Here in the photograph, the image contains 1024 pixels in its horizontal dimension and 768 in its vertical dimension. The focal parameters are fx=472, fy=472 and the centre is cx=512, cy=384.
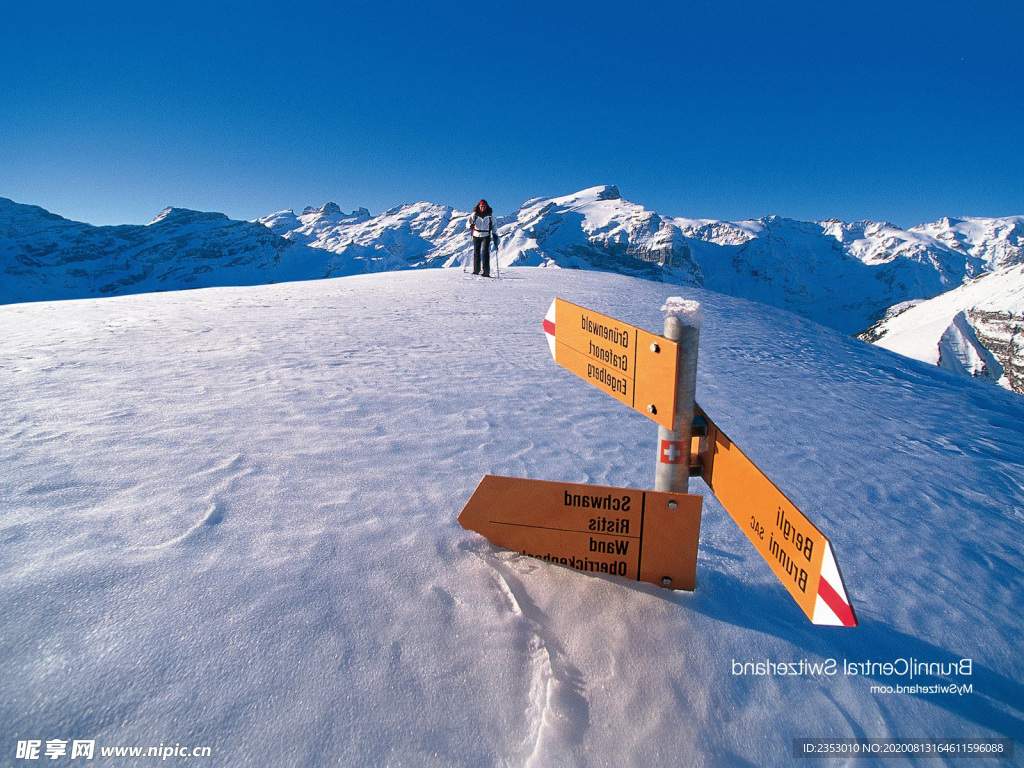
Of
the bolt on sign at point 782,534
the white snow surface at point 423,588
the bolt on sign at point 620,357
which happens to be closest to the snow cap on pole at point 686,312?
the bolt on sign at point 620,357

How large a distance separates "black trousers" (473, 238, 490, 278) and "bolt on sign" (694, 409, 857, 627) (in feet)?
49.6

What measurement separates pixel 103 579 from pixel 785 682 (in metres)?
3.50

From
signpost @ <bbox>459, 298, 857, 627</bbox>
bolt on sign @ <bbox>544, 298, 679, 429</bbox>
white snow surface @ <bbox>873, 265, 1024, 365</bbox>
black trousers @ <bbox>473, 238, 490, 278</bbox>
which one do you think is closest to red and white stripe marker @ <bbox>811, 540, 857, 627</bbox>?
signpost @ <bbox>459, 298, 857, 627</bbox>

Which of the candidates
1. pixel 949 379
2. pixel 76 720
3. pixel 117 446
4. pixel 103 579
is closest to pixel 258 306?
pixel 117 446

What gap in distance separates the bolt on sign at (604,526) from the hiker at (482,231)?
14.0m

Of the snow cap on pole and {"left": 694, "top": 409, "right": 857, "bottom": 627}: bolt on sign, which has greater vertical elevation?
the snow cap on pole

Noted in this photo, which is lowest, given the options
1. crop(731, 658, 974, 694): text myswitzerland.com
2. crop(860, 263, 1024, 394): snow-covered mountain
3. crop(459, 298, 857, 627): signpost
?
crop(860, 263, 1024, 394): snow-covered mountain

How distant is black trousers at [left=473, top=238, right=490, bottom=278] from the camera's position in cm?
1656

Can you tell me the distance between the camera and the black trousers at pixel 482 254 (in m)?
16.6

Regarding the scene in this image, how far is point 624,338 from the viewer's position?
2.60 meters

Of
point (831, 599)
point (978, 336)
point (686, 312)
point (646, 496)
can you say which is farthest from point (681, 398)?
point (978, 336)

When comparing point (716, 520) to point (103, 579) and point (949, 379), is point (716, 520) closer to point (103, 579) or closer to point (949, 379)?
point (103, 579)

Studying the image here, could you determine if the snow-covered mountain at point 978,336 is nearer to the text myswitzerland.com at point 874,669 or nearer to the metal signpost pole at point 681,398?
the text myswitzerland.com at point 874,669

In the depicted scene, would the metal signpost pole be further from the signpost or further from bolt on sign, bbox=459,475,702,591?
bolt on sign, bbox=459,475,702,591
